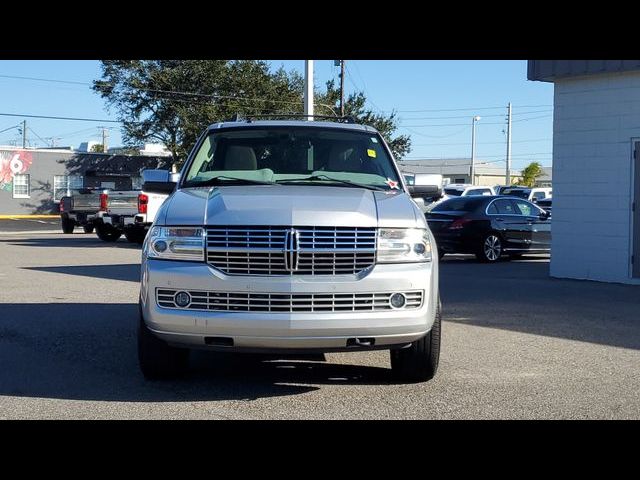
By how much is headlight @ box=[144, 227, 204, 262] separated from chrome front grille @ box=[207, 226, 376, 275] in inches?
2.9

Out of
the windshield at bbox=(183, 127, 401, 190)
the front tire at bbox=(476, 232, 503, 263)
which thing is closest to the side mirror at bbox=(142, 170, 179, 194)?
the windshield at bbox=(183, 127, 401, 190)

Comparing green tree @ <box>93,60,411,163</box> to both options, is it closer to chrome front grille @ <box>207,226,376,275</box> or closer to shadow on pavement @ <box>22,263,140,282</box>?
shadow on pavement @ <box>22,263,140,282</box>

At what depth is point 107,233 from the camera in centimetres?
2667

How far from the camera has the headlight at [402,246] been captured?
620 cm

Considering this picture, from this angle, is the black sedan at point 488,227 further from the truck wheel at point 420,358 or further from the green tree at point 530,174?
the green tree at point 530,174

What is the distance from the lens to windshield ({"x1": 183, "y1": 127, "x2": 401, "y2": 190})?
24.6ft

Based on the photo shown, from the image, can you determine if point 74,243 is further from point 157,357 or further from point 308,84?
point 157,357

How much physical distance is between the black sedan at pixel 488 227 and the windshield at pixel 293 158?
11153 millimetres

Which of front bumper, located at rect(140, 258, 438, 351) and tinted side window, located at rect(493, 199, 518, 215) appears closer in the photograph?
front bumper, located at rect(140, 258, 438, 351)
